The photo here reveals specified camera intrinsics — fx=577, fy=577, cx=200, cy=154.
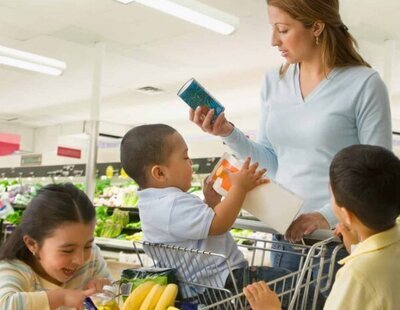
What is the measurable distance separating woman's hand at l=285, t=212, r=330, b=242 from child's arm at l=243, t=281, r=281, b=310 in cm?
18

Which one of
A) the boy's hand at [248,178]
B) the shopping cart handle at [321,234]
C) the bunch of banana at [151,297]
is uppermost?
the boy's hand at [248,178]

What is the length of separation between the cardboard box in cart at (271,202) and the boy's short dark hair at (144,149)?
0.22 m

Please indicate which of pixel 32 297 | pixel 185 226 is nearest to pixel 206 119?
pixel 185 226

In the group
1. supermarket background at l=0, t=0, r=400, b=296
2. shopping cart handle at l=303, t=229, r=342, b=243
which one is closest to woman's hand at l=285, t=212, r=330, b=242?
shopping cart handle at l=303, t=229, r=342, b=243

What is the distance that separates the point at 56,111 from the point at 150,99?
3.27 meters

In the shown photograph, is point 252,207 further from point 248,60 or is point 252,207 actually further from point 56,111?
point 56,111

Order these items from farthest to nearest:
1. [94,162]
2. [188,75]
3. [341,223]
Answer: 1. [188,75]
2. [94,162]
3. [341,223]

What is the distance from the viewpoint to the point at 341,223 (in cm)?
140

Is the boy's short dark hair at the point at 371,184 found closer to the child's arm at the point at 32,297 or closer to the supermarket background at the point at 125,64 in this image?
the child's arm at the point at 32,297

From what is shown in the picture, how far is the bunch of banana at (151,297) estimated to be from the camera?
1.33 metres

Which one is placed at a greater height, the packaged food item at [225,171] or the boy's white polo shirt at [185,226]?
the packaged food item at [225,171]

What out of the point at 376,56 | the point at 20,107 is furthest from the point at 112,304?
the point at 20,107

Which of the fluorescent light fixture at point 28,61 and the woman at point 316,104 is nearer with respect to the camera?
the woman at point 316,104

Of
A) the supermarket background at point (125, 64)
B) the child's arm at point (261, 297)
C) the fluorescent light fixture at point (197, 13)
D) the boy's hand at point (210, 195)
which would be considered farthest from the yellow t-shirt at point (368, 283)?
the supermarket background at point (125, 64)
